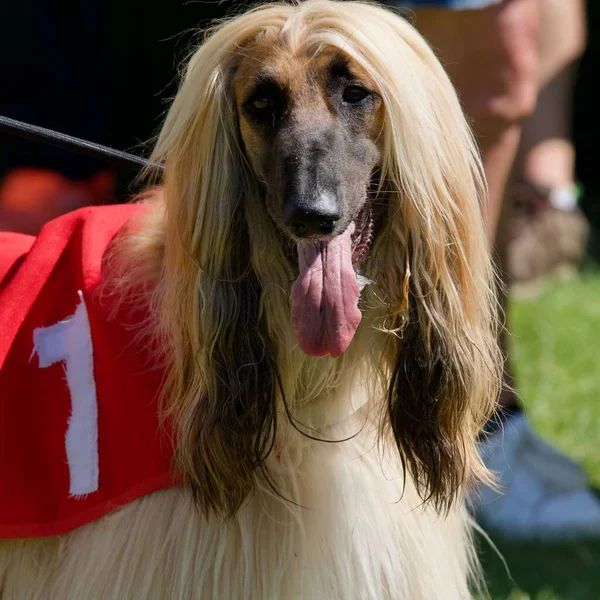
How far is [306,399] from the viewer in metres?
1.89

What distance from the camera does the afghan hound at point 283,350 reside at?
1.75 meters

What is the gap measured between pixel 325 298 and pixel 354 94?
13.3 inches

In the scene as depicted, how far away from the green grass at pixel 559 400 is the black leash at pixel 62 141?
1313 millimetres

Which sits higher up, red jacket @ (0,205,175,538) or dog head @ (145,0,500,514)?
dog head @ (145,0,500,514)

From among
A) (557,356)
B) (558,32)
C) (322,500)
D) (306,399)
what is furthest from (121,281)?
(558,32)

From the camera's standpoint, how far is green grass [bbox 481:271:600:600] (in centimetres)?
262

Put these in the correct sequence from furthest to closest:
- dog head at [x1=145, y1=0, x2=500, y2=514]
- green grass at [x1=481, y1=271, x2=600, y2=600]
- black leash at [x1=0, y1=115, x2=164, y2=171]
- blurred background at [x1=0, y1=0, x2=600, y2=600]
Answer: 1. blurred background at [x1=0, y1=0, x2=600, y2=600]
2. green grass at [x1=481, y1=271, x2=600, y2=600]
3. black leash at [x1=0, y1=115, x2=164, y2=171]
4. dog head at [x1=145, y1=0, x2=500, y2=514]

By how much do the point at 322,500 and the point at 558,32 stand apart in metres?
3.73

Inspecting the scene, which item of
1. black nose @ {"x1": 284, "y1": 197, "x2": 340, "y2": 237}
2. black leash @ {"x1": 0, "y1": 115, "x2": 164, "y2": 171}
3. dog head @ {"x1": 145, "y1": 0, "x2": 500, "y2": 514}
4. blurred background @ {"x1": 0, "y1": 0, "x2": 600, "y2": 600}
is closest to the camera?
black nose @ {"x1": 284, "y1": 197, "x2": 340, "y2": 237}

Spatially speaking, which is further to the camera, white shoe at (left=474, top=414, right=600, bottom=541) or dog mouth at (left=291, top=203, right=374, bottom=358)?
white shoe at (left=474, top=414, right=600, bottom=541)

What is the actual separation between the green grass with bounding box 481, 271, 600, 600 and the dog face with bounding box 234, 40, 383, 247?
1.23 m

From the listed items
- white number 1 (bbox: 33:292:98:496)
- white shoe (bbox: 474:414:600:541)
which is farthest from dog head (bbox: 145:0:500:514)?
white shoe (bbox: 474:414:600:541)

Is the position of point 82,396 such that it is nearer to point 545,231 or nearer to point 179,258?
point 179,258

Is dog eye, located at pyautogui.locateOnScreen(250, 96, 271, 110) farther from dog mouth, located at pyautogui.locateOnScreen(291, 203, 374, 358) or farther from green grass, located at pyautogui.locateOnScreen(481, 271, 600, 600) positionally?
green grass, located at pyautogui.locateOnScreen(481, 271, 600, 600)
